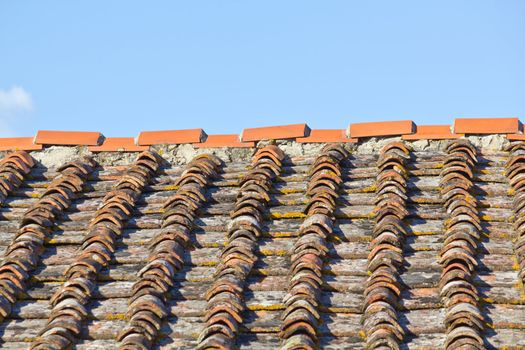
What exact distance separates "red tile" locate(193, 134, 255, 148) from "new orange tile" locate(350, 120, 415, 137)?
0.82 meters

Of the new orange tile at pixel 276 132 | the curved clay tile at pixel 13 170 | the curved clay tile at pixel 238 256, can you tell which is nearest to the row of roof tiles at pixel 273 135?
the new orange tile at pixel 276 132

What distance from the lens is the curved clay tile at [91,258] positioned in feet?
17.5

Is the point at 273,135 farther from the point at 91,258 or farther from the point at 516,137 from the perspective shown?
the point at 91,258

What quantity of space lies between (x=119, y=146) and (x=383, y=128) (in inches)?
82.1

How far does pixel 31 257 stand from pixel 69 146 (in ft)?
5.96

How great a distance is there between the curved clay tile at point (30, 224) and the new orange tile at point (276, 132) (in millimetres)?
1248

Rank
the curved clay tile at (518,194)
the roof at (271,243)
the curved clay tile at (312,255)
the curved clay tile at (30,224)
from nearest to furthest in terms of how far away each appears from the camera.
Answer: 1. the curved clay tile at (312,255)
2. the roof at (271,243)
3. the curved clay tile at (518,194)
4. the curved clay tile at (30,224)

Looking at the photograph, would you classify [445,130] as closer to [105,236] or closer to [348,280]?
[348,280]

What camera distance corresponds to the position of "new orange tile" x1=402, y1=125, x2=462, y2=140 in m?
7.15

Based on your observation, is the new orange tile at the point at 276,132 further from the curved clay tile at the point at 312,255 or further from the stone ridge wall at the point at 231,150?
A: the curved clay tile at the point at 312,255

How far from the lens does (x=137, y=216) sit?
21.6 feet

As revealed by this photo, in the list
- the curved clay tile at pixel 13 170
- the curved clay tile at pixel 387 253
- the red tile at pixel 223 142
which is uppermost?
the red tile at pixel 223 142

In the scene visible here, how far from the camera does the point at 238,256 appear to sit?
5.80 m

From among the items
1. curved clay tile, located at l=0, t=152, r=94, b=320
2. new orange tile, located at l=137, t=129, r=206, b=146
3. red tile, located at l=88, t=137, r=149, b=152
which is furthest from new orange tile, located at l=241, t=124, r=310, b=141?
curved clay tile, located at l=0, t=152, r=94, b=320
